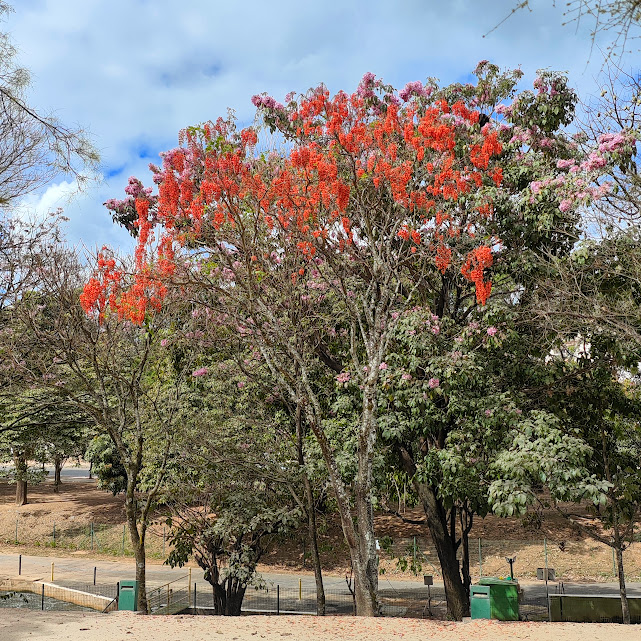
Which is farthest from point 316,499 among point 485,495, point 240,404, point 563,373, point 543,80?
point 543,80

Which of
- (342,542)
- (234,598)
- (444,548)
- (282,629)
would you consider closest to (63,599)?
(234,598)

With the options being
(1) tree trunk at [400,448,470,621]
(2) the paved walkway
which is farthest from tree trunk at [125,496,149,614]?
(2) the paved walkway

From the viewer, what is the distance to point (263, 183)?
11484 millimetres

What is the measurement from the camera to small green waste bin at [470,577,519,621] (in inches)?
425

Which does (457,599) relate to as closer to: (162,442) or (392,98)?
(162,442)

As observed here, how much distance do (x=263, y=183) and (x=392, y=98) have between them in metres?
3.96

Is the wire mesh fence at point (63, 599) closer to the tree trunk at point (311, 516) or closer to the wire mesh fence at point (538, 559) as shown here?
the tree trunk at point (311, 516)

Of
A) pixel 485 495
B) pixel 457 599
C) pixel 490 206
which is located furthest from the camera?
pixel 457 599

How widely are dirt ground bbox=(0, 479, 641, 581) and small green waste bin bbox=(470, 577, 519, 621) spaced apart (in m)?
6.15

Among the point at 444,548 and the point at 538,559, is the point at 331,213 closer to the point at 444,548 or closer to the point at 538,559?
the point at 444,548

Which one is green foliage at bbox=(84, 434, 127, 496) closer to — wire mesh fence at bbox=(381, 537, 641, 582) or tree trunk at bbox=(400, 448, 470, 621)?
wire mesh fence at bbox=(381, 537, 641, 582)

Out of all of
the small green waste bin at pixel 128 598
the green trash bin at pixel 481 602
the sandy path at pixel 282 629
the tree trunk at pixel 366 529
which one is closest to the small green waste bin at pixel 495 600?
the green trash bin at pixel 481 602

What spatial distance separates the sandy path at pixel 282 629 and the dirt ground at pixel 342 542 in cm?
727

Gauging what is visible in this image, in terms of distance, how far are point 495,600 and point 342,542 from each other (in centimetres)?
1427
